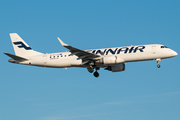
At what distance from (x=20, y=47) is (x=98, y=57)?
50.2ft

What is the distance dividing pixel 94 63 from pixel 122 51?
4.84 m

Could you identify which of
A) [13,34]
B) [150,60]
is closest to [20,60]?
[13,34]

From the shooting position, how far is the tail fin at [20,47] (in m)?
53.8

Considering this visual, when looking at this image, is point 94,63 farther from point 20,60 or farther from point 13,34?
point 13,34

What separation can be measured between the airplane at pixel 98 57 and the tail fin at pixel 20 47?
2.72 ft

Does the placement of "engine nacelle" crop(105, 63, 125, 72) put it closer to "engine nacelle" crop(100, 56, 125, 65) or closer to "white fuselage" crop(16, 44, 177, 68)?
"white fuselage" crop(16, 44, 177, 68)

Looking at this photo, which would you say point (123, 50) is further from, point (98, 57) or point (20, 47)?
point (20, 47)

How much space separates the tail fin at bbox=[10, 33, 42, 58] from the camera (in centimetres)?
5384

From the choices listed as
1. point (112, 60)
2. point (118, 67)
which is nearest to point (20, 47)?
point (118, 67)

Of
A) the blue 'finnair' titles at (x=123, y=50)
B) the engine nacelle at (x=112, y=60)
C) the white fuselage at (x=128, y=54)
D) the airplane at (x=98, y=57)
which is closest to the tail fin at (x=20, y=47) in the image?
the airplane at (x=98, y=57)

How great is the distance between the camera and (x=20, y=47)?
54750mm

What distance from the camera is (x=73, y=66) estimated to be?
5031cm

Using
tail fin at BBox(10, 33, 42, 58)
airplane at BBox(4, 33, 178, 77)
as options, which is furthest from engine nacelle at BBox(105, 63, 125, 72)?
tail fin at BBox(10, 33, 42, 58)

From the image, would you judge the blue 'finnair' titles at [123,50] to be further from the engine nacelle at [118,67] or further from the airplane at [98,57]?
the engine nacelle at [118,67]
